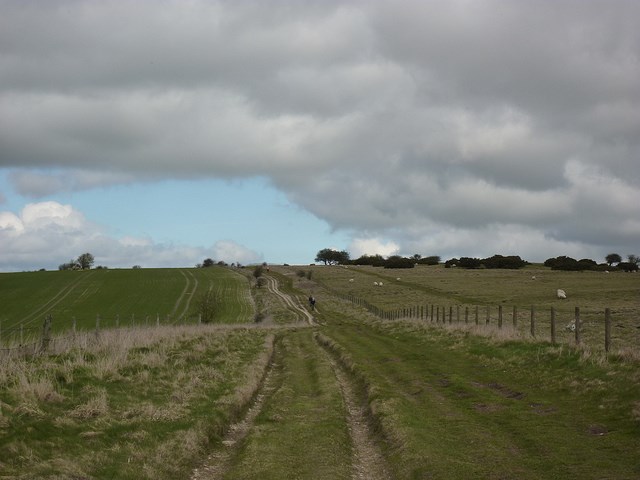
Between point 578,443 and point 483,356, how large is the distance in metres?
13.9

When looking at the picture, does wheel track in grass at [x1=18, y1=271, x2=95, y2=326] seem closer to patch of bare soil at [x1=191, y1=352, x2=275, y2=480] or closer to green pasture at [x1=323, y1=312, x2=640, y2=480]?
green pasture at [x1=323, y1=312, x2=640, y2=480]

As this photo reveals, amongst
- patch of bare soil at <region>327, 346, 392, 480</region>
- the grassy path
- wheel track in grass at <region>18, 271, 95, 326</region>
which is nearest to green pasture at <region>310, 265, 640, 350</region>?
patch of bare soil at <region>327, 346, 392, 480</region>

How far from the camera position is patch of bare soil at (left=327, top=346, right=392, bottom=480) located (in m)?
11.9

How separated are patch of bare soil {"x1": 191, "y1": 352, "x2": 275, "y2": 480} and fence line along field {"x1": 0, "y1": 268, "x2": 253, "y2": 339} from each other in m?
46.5

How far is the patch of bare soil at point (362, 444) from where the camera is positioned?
1191 centimetres

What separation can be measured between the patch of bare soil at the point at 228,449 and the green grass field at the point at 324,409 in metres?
0.06

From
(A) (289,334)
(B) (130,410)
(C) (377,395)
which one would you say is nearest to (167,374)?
(B) (130,410)

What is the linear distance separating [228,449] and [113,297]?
9404cm

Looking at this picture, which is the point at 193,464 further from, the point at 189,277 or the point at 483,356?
the point at 189,277

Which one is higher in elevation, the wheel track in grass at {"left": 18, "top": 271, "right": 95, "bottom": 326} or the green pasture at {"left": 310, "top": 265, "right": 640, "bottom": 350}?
the green pasture at {"left": 310, "top": 265, "right": 640, "bottom": 350}

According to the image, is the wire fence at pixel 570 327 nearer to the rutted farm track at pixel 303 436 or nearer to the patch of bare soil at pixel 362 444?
the patch of bare soil at pixel 362 444

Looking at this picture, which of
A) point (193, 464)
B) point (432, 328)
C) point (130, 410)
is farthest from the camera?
point (432, 328)

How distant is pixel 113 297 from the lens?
101750 millimetres

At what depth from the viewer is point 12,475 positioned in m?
10.1
